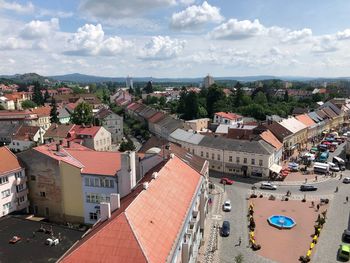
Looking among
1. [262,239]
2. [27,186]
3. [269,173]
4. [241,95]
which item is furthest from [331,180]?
[241,95]

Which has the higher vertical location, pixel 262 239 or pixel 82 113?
pixel 82 113

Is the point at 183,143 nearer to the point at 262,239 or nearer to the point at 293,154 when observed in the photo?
the point at 293,154

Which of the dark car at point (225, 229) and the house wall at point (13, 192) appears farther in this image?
the house wall at point (13, 192)

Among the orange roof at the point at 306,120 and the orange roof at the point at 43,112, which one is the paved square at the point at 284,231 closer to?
the orange roof at the point at 306,120

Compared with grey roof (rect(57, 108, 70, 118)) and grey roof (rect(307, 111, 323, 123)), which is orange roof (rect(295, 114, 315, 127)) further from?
grey roof (rect(57, 108, 70, 118))

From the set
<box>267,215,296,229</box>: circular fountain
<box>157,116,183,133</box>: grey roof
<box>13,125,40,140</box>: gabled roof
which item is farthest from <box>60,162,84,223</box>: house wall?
<box>13,125,40,140</box>: gabled roof

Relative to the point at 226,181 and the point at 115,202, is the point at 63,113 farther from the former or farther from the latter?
the point at 115,202

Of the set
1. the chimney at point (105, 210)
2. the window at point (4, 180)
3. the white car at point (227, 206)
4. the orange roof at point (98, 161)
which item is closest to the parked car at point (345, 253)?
the white car at point (227, 206)
